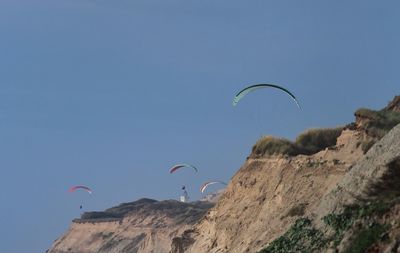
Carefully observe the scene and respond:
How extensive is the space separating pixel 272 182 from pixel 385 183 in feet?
51.0

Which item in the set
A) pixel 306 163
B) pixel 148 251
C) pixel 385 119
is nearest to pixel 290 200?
pixel 306 163

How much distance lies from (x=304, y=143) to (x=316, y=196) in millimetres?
8299

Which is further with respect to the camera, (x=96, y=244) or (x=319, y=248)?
(x=96, y=244)

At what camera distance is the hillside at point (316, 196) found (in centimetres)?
1533

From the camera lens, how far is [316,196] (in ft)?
86.8

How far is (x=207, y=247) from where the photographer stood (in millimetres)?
33406

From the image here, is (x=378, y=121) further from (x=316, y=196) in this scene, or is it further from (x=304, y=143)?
(x=304, y=143)

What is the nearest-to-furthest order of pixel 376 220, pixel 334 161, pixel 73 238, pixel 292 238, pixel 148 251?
pixel 376 220
pixel 292 238
pixel 334 161
pixel 148 251
pixel 73 238

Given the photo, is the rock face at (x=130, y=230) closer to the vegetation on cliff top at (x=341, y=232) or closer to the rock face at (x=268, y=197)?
the rock face at (x=268, y=197)

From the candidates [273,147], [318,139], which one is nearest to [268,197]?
[273,147]

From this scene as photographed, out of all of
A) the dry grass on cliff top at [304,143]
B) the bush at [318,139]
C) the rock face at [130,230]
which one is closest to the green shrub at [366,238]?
the dry grass on cliff top at [304,143]

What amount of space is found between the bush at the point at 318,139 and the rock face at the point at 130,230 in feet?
141

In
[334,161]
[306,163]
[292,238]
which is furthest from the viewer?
[306,163]

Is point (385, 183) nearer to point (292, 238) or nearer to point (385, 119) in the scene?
point (292, 238)
